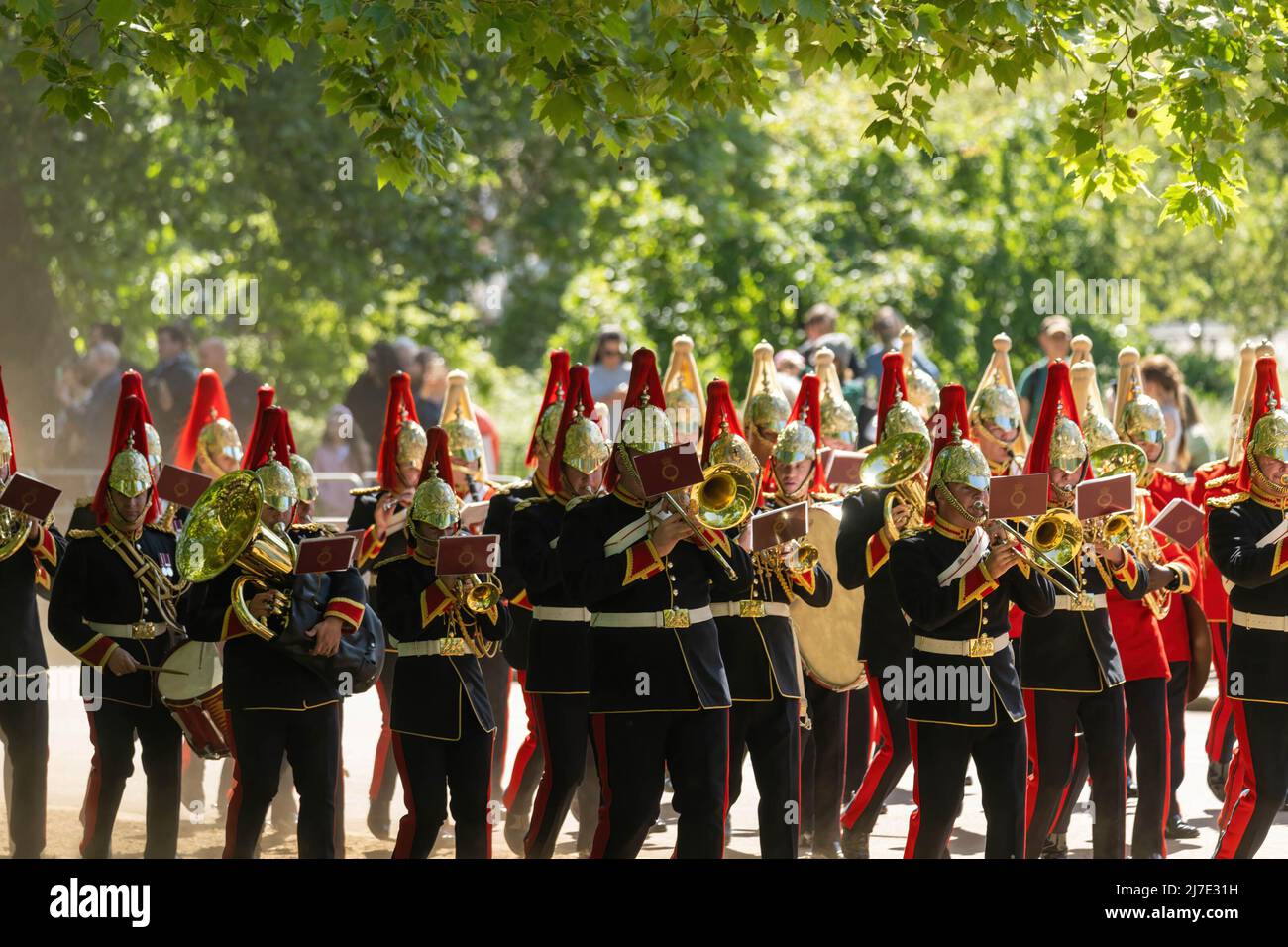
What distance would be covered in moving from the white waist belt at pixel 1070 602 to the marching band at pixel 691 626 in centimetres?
3

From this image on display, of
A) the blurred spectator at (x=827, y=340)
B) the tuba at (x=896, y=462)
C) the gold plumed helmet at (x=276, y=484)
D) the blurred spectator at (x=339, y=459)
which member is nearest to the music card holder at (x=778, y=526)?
the tuba at (x=896, y=462)

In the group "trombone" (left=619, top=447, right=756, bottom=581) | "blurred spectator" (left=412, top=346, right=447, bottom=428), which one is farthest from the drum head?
"blurred spectator" (left=412, top=346, right=447, bottom=428)

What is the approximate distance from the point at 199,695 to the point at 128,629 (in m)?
0.52

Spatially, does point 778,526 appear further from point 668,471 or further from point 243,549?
point 243,549

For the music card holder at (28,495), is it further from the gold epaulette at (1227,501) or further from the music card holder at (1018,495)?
the gold epaulette at (1227,501)

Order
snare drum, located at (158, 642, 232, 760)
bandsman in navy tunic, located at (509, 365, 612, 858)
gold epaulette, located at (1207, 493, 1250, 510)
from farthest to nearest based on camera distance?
gold epaulette, located at (1207, 493, 1250, 510), bandsman in navy tunic, located at (509, 365, 612, 858), snare drum, located at (158, 642, 232, 760)

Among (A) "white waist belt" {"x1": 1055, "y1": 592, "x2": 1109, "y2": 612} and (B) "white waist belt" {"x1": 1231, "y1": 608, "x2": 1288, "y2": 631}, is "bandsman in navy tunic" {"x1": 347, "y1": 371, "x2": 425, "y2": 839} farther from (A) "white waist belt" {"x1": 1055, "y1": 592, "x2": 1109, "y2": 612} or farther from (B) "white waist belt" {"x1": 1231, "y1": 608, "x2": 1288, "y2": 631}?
(B) "white waist belt" {"x1": 1231, "y1": 608, "x2": 1288, "y2": 631}

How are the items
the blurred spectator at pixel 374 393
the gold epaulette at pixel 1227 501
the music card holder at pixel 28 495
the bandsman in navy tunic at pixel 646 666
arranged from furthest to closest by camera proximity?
the blurred spectator at pixel 374 393 → the gold epaulette at pixel 1227 501 → the music card holder at pixel 28 495 → the bandsman in navy tunic at pixel 646 666

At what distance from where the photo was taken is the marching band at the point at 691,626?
782 centimetres

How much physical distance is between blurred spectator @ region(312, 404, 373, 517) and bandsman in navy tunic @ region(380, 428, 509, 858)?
781 centimetres

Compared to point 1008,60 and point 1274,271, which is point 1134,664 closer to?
point 1008,60

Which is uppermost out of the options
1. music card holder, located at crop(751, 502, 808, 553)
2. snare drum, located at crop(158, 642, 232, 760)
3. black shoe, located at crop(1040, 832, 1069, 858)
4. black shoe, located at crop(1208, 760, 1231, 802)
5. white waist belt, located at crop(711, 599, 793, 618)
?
music card holder, located at crop(751, 502, 808, 553)

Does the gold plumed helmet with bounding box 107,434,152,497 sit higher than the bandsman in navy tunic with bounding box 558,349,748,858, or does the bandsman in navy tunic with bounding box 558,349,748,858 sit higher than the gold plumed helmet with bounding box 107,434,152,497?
the gold plumed helmet with bounding box 107,434,152,497

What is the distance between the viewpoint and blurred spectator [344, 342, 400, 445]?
16.4 meters
